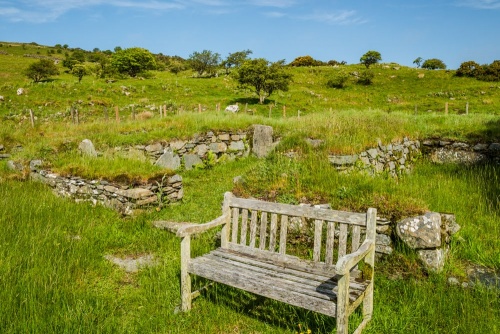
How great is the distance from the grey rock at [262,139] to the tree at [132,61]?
40.0m

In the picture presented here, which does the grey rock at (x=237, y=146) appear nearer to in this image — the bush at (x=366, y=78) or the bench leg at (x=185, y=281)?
the bench leg at (x=185, y=281)

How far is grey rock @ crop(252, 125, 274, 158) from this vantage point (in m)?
14.1

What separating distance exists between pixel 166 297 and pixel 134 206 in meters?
3.88

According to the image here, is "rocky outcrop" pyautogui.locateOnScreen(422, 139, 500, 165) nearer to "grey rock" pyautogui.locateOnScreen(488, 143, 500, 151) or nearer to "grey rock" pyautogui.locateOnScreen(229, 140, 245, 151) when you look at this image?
"grey rock" pyautogui.locateOnScreen(488, 143, 500, 151)

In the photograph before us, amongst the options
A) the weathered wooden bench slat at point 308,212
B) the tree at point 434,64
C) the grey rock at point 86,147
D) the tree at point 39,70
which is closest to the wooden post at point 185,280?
the weathered wooden bench slat at point 308,212

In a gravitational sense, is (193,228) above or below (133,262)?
above

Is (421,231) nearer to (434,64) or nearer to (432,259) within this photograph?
(432,259)

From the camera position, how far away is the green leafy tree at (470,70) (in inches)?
1492

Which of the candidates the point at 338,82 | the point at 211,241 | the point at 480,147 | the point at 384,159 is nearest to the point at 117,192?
the point at 211,241

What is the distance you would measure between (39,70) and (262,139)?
35015 millimetres

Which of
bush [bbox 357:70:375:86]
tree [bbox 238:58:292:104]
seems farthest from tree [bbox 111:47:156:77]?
bush [bbox 357:70:375:86]

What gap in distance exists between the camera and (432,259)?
4281 mm

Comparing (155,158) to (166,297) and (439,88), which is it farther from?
(439,88)

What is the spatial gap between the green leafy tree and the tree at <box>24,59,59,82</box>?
46751mm
